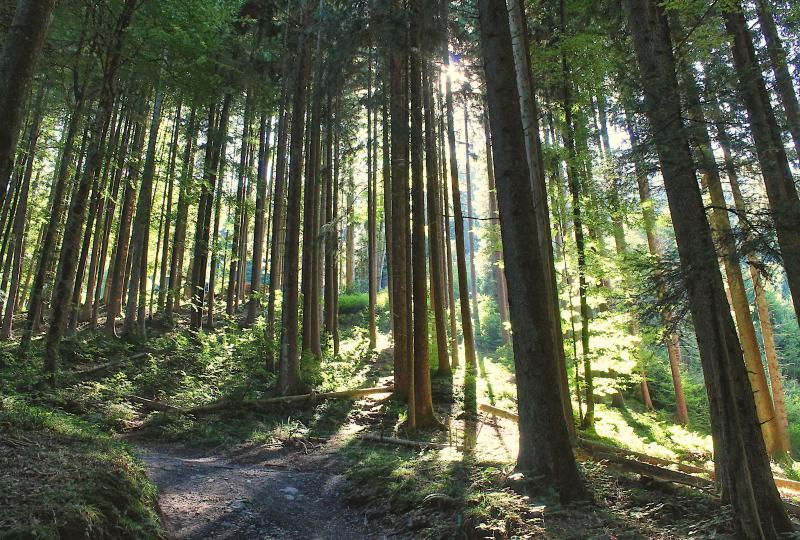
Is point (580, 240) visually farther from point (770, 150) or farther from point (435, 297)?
point (770, 150)

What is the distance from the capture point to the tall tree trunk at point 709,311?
4082 mm

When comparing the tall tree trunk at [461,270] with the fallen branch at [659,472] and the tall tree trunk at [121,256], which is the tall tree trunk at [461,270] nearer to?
the fallen branch at [659,472]

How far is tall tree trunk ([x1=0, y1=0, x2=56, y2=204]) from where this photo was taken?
384cm

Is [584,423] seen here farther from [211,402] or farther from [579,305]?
[211,402]

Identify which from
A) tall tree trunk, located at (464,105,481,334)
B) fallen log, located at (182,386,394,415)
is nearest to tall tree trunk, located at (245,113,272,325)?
fallen log, located at (182,386,394,415)

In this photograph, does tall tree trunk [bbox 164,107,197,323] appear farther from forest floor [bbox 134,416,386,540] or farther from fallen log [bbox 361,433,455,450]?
fallen log [bbox 361,433,455,450]

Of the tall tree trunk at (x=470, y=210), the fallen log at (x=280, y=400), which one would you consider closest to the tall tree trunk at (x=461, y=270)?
the tall tree trunk at (x=470, y=210)

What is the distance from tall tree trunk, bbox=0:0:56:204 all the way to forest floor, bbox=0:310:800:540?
2570mm

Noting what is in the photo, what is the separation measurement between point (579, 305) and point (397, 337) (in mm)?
4588

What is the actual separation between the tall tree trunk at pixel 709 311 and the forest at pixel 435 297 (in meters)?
0.03

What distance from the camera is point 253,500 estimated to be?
5.70 m

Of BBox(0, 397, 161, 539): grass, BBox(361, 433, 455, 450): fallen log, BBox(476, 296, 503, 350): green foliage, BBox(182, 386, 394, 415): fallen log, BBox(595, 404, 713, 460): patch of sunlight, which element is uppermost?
BBox(476, 296, 503, 350): green foliage

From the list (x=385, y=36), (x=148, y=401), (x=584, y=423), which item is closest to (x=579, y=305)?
(x=584, y=423)

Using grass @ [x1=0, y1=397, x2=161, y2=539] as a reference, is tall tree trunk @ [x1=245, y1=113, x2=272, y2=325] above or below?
above
